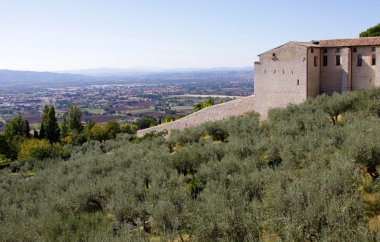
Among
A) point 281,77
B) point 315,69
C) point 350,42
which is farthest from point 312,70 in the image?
point 350,42

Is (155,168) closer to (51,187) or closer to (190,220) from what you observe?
(51,187)

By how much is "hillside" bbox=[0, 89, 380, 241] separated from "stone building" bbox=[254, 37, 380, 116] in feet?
20.3

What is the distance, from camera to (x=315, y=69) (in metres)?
28.7

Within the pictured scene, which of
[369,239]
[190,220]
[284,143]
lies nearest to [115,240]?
[190,220]

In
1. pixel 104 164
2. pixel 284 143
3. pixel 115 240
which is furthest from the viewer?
pixel 104 164

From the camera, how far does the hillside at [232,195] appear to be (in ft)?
28.1

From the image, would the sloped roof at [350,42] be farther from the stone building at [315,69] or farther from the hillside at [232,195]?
the hillside at [232,195]

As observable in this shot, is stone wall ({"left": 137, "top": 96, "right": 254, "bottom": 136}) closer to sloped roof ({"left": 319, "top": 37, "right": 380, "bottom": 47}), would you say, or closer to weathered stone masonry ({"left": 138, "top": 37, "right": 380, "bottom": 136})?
weathered stone masonry ({"left": 138, "top": 37, "right": 380, "bottom": 136})

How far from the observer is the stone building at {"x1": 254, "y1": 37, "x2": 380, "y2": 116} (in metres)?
26.8

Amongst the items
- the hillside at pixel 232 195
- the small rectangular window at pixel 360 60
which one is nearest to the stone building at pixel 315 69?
the small rectangular window at pixel 360 60

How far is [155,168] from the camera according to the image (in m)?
16.9

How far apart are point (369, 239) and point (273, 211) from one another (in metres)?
2.44

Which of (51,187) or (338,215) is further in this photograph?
(51,187)

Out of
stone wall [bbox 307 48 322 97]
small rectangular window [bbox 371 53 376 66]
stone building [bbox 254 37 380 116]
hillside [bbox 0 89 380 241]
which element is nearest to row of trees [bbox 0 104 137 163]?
hillside [bbox 0 89 380 241]
